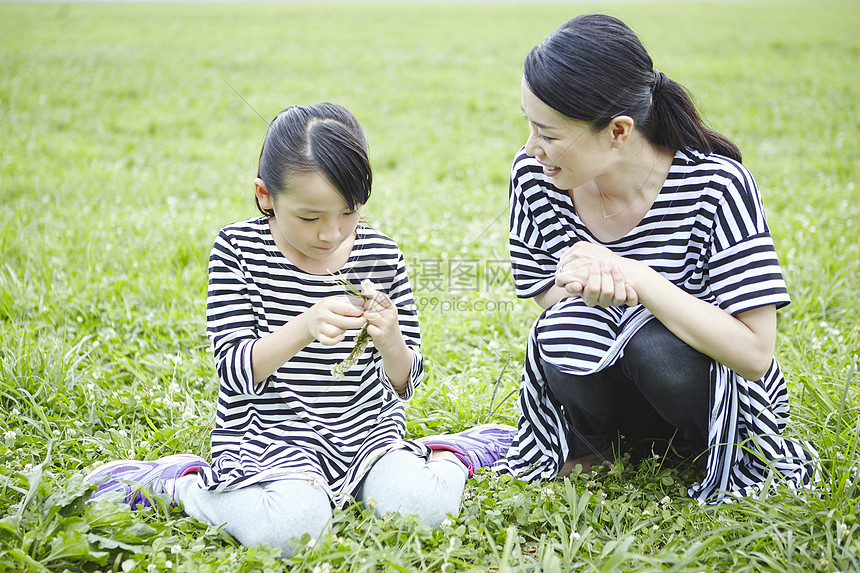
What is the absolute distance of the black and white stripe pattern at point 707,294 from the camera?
206cm

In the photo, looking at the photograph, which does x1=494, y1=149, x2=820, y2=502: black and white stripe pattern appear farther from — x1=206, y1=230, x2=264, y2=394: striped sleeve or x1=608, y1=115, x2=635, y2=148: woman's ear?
x1=206, y1=230, x2=264, y2=394: striped sleeve

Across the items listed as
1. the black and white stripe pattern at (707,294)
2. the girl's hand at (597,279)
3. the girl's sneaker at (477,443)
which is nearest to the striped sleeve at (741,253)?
the black and white stripe pattern at (707,294)

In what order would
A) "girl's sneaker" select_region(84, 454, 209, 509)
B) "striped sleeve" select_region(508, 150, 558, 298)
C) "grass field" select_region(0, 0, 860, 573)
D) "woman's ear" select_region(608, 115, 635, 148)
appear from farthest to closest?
1. "striped sleeve" select_region(508, 150, 558, 298)
2. "girl's sneaker" select_region(84, 454, 209, 509)
3. "woman's ear" select_region(608, 115, 635, 148)
4. "grass field" select_region(0, 0, 860, 573)

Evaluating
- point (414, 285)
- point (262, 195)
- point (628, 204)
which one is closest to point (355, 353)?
point (262, 195)

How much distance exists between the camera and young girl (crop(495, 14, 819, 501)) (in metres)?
1.99

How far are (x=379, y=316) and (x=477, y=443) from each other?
2.34 feet

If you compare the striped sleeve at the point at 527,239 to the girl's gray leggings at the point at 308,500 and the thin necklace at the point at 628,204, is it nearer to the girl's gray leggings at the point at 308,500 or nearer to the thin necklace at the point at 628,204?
the thin necklace at the point at 628,204

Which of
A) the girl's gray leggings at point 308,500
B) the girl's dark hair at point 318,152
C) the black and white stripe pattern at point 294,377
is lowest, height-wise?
the girl's gray leggings at point 308,500

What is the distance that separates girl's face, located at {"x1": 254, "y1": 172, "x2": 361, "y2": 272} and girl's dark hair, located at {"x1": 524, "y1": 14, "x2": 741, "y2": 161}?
65 cm

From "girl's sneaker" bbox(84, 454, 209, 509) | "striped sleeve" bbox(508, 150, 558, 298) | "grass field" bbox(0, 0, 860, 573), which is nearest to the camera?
"grass field" bbox(0, 0, 860, 573)

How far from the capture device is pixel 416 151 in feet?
22.4

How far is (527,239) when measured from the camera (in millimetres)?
2404

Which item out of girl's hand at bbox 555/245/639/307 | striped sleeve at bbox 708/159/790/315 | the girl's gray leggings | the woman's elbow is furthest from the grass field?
girl's hand at bbox 555/245/639/307

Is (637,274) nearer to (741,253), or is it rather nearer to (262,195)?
(741,253)
